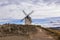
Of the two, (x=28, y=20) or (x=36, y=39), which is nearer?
(x=36, y=39)

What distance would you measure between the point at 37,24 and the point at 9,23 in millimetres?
7185

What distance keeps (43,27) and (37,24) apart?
4.72 ft

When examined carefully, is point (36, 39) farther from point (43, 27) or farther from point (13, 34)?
point (43, 27)

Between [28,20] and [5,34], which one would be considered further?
[28,20]

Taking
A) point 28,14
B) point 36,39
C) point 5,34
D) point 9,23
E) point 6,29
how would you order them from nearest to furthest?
point 36,39, point 5,34, point 6,29, point 9,23, point 28,14

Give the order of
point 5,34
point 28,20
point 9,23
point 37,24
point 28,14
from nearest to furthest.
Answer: point 5,34, point 9,23, point 37,24, point 28,20, point 28,14

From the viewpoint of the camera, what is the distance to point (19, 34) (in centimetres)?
3125

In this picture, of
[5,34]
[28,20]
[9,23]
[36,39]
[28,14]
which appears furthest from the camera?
[28,14]

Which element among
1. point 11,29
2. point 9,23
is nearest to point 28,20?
point 9,23

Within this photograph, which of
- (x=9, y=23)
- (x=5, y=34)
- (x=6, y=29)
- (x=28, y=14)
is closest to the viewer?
(x=5, y=34)

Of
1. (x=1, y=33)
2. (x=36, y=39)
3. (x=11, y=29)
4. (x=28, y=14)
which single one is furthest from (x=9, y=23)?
(x=28, y=14)

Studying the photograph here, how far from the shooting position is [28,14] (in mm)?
59781

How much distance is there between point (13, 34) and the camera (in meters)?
31.5

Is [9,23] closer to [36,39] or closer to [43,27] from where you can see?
[43,27]
